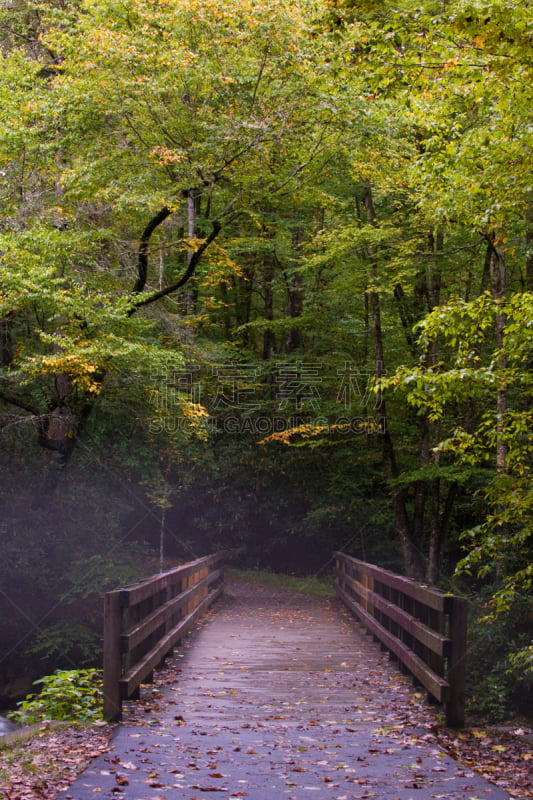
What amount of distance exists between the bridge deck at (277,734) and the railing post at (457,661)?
25cm

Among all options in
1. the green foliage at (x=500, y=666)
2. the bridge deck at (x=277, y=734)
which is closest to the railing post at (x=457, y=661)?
the bridge deck at (x=277, y=734)

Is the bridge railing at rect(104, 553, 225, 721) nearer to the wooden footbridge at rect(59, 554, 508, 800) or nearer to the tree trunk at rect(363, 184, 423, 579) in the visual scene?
the wooden footbridge at rect(59, 554, 508, 800)

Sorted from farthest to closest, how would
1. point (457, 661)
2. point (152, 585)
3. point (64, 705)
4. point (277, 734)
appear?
1. point (152, 585)
2. point (64, 705)
3. point (457, 661)
4. point (277, 734)

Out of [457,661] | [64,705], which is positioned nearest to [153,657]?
[64,705]

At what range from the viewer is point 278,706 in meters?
6.11

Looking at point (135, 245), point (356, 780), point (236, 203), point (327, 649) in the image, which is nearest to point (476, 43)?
point (356, 780)

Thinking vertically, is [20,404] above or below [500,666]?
above

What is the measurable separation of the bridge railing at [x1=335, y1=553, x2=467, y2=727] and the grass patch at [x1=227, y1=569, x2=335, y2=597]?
9.45 meters

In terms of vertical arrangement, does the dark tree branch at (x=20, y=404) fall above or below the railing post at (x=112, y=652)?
above

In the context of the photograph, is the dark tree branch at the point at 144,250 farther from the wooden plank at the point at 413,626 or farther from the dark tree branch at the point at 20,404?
the wooden plank at the point at 413,626

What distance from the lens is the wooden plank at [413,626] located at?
5512 mm

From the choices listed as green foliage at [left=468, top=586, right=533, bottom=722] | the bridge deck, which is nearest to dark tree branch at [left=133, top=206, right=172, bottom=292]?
the bridge deck

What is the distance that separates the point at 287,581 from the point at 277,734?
15386mm

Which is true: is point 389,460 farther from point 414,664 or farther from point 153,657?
point 153,657
